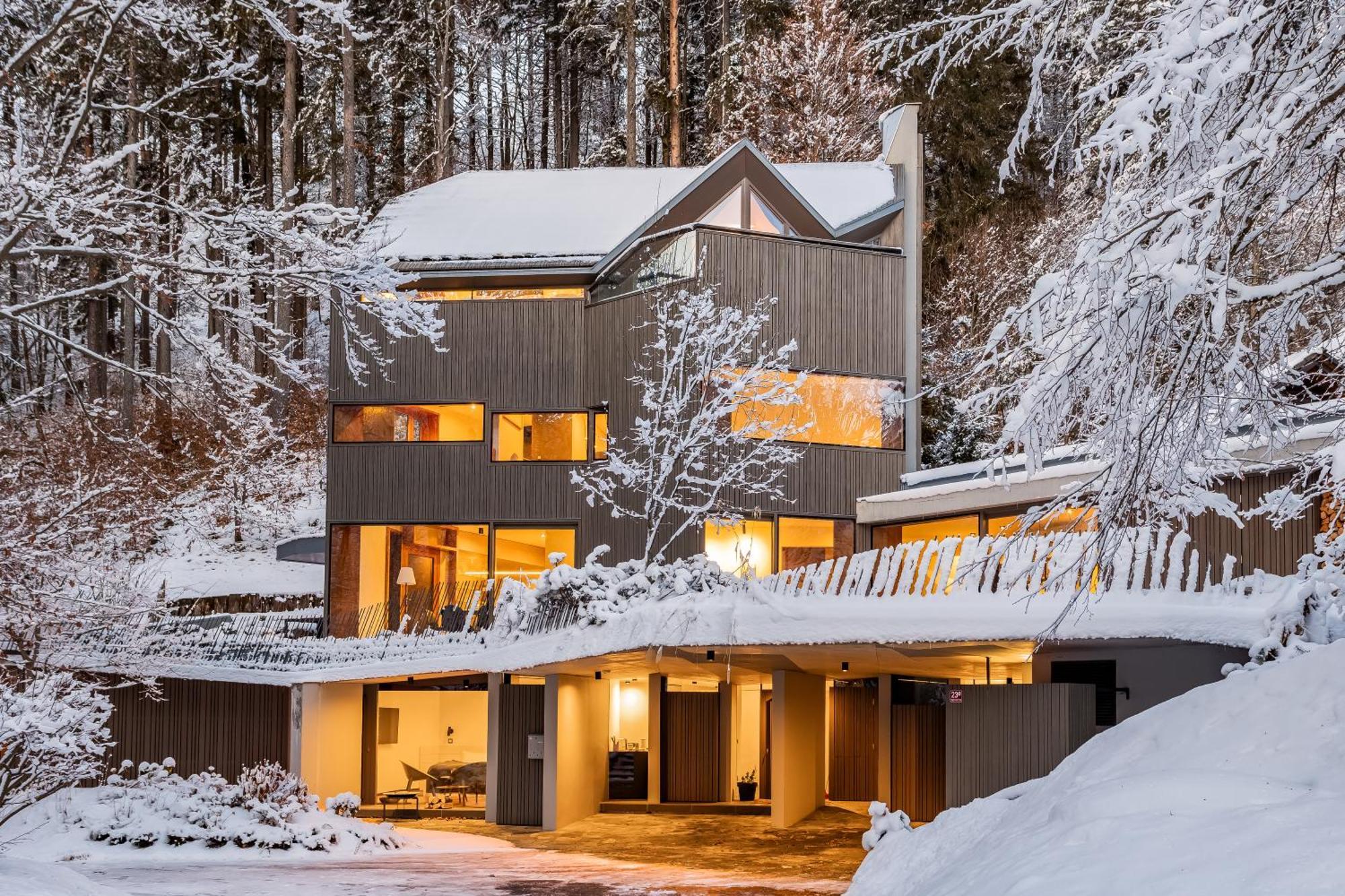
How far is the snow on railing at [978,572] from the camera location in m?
12.7

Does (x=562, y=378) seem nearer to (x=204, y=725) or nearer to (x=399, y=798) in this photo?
(x=399, y=798)

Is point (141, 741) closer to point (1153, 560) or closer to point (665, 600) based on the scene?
point (665, 600)

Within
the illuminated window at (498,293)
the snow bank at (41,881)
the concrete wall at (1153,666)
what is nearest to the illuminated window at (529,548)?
the illuminated window at (498,293)

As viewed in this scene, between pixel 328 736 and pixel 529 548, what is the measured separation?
4742 mm

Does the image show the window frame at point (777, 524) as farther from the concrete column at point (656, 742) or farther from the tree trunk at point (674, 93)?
the tree trunk at point (674, 93)

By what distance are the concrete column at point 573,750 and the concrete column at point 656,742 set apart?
80 cm

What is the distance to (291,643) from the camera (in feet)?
73.7

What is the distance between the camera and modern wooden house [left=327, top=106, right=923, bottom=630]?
23453mm

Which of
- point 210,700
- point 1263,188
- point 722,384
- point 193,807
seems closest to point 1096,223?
point 1263,188

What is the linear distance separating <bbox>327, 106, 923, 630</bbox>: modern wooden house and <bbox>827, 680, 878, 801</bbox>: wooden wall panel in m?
2.97

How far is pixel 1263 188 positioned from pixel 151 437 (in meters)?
32.0

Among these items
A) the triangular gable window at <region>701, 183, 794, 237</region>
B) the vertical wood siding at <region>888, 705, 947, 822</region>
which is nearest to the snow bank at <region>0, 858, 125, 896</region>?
the vertical wood siding at <region>888, 705, 947, 822</region>

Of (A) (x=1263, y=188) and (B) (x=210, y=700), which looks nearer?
(A) (x=1263, y=188)

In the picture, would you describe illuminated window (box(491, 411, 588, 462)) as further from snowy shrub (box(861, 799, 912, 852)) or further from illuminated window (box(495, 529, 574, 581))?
snowy shrub (box(861, 799, 912, 852))
